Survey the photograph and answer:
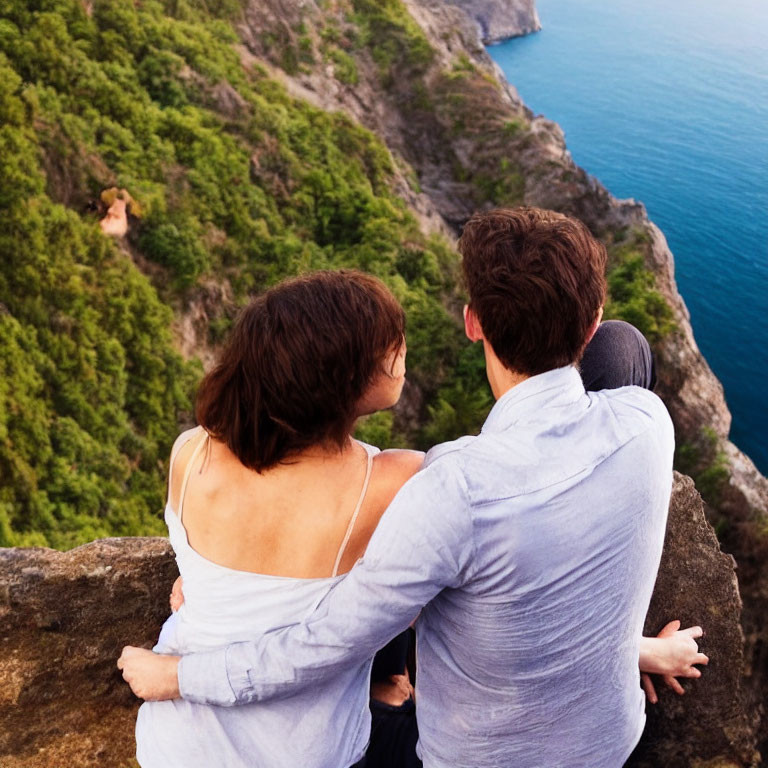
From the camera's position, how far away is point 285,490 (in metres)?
2.09

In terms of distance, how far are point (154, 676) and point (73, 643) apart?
57.0 inches

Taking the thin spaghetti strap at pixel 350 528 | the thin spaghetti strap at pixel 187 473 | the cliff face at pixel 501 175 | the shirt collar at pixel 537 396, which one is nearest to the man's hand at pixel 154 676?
the thin spaghetti strap at pixel 187 473

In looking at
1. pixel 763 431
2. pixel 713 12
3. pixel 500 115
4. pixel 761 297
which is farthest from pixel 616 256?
pixel 713 12

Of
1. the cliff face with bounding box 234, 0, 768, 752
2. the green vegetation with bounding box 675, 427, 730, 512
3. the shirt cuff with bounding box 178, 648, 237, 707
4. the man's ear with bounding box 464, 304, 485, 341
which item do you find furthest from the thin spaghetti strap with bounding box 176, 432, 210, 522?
the green vegetation with bounding box 675, 427, 730, 512

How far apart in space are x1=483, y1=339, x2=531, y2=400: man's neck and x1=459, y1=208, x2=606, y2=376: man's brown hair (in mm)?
18

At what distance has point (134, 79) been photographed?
1714 cm

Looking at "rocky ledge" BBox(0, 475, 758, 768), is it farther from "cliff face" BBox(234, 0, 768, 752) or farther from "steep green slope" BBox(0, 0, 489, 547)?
"cliff face" BBox(234, 0, 768, 752)

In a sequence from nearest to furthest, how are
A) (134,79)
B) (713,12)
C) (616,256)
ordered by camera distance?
(134,79)
(616,256)
(713,12)

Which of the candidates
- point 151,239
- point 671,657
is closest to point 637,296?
point 151,239

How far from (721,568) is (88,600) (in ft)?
11.0

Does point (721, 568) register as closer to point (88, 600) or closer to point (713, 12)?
point (88, 600)

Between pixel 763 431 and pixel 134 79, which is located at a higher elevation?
pixel 134 79

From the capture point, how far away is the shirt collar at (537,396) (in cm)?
182

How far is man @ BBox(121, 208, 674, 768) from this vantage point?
1.64 metres
